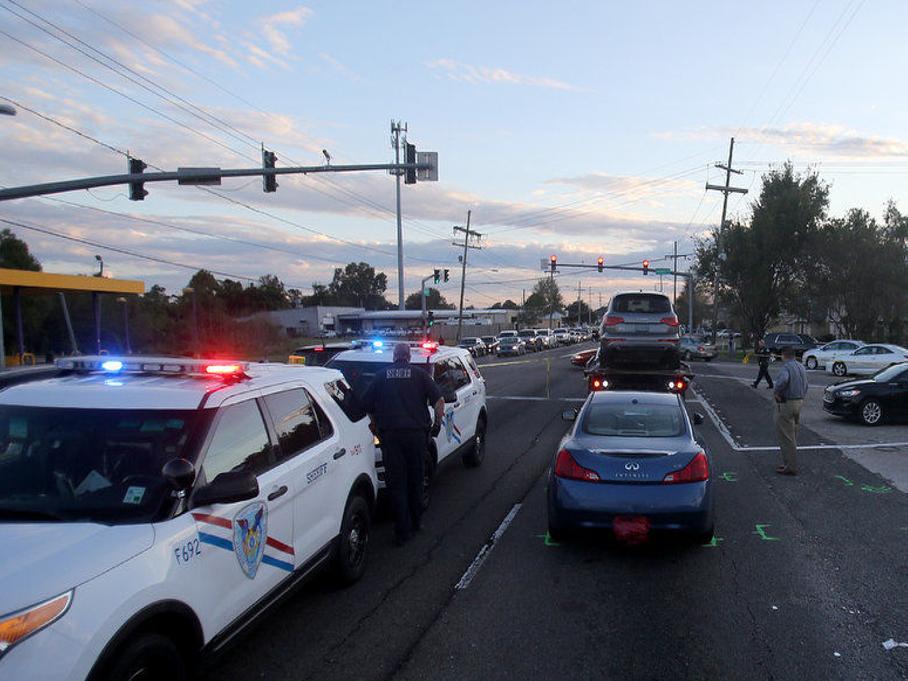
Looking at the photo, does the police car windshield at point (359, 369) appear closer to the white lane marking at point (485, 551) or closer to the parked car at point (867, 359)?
the white lane marking at point (485, 551)

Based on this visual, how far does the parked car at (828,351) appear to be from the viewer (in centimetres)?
3256

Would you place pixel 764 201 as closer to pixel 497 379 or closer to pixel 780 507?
pixel 497 379

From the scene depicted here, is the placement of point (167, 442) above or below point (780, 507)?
above

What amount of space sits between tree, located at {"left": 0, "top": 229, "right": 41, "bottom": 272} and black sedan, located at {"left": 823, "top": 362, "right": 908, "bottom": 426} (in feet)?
157

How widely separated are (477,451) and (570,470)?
4.64 m

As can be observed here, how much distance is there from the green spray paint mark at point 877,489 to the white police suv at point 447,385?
5.21m

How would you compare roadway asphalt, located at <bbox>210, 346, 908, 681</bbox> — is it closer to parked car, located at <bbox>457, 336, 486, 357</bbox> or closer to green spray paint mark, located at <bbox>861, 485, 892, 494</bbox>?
green spray paint mark, located at <bbox>861, 485, 892, 494</bbox>

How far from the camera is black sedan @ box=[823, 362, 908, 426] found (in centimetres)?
1543

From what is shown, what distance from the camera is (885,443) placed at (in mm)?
13359

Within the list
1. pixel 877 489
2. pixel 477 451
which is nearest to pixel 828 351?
pixel 877 489

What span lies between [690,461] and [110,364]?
186 inches

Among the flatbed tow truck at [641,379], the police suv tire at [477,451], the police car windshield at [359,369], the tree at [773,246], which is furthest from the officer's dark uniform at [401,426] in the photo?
the tree at [773,246]

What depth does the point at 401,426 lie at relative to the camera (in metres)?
7.03

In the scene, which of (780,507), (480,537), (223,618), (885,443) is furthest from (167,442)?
(885,443)
